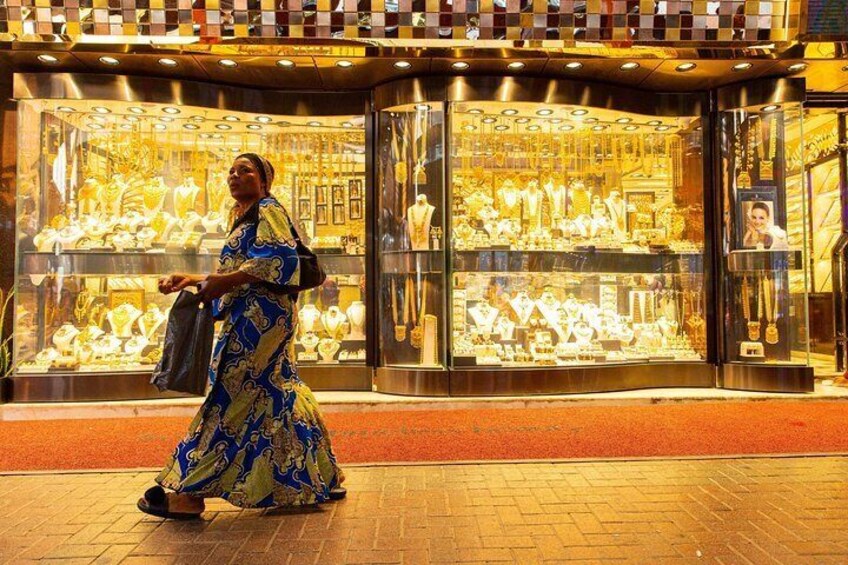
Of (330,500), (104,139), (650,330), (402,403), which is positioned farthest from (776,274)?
(104,139)

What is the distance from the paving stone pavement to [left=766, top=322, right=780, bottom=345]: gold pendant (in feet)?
9.12

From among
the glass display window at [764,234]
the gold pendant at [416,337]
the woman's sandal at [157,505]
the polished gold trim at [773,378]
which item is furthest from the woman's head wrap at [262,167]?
the polished gold trim at [773,378]

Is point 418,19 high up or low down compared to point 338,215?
up

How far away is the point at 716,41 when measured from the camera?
5035mm

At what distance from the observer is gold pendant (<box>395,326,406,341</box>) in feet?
18.7

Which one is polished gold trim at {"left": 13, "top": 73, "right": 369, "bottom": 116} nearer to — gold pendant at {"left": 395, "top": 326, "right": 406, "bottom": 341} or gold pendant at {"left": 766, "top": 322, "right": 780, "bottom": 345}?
gold pendant at {"left": 395, "top": 326, "right": 406, "bottom": 341}

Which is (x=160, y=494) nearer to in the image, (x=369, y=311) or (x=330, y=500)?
(x=330, y=500)

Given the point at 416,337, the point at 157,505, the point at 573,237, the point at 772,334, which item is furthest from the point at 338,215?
the point at 772,334

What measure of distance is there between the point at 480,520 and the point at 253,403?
1.07m

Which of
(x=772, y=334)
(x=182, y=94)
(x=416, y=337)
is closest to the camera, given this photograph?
(x=416, y=337)

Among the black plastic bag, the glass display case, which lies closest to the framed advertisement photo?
the black plastic bag

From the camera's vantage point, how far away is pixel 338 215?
6180 mm

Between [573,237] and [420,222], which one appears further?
[573,237]

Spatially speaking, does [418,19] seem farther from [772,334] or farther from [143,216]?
[772,334]
